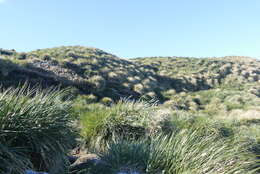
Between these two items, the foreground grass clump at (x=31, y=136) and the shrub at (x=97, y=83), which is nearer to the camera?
the foreground grass clump at (x=31, y=136)

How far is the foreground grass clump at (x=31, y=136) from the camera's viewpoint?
3.03 m

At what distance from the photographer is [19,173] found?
297 centimetres

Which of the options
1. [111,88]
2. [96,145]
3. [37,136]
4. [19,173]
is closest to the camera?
[19,173]

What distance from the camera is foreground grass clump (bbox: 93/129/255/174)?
10.7 ft

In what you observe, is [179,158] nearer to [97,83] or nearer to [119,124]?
[119,124]

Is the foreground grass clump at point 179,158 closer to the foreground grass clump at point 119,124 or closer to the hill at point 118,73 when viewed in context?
the foreground grass clump at point 119,124

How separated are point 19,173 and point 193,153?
256cm

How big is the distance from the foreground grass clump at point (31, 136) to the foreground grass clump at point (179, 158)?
2.94 feet

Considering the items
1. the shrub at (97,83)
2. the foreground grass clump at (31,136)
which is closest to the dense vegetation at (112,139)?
the foreground grass clump at (31,136)

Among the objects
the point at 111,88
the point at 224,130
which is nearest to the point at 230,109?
the point at 111,88

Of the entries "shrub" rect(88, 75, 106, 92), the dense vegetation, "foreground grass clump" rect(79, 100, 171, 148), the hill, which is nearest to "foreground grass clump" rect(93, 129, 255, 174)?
the dense vegetation

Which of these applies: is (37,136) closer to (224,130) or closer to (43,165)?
(43,165)

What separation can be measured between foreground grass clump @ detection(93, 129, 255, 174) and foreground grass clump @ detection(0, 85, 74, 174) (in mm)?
897

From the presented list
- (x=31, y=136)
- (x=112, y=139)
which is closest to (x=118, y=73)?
(x=112, y=139)
